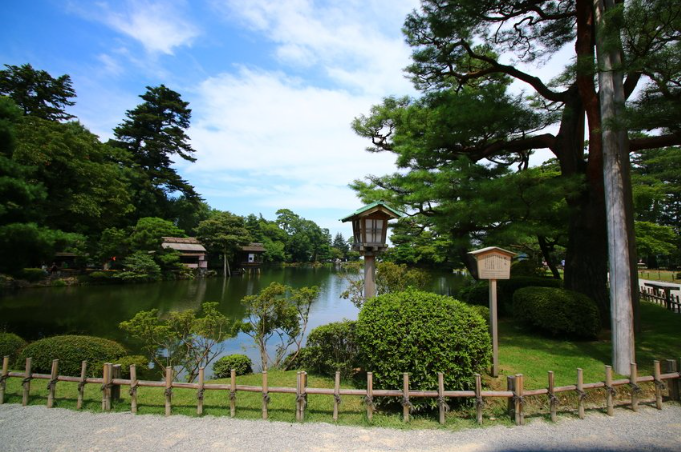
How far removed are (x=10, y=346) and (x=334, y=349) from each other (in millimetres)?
5659

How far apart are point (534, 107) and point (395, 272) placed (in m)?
6.46

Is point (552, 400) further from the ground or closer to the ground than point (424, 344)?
closer to the ground

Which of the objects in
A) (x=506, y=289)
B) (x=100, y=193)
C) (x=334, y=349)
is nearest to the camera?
(x=334, y=349)

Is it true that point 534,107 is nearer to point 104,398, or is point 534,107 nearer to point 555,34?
point 555,34

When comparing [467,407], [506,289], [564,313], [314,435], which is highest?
[506,289]

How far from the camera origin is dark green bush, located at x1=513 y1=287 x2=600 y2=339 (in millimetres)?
6453

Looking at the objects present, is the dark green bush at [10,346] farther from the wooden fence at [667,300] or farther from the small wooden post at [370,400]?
the wooden fence at [667,300]

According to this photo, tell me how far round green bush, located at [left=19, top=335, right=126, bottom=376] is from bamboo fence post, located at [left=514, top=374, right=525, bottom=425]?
593 centimetres

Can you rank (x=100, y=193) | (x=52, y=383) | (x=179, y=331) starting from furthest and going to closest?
(x=100, y=193)
(x=179, y=331)
(x=52, y=383)

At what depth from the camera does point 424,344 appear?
387 centimetres

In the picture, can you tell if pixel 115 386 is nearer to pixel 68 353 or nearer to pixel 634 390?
pixel 68 353

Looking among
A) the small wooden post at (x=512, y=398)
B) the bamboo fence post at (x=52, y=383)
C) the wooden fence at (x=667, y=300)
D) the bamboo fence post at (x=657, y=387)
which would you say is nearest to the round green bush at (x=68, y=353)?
the bamboo fence post at (x=52, y=383)

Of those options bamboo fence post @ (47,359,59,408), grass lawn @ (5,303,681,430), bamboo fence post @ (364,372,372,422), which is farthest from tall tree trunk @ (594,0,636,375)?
bamboo fence post @ (47,359,59,408)

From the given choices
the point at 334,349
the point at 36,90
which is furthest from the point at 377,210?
the point at 36,90
